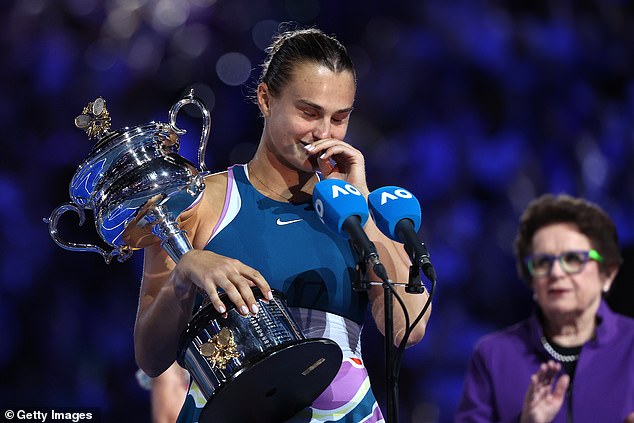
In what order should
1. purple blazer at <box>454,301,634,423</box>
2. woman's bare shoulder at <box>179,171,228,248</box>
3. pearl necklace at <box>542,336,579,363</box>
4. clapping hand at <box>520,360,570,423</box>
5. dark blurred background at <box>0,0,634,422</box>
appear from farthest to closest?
dark blurred background at <box>0,0,634,422</box>
pearl necklace at <box>542,336,579,363</box>
purple blazer at <box>454,301,634,423</box>
clapping hand at <box>520,360,570,423</box>
woman's bare shoulder at <box>179,171,228,248</box>

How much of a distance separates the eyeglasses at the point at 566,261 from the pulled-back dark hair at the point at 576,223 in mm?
39

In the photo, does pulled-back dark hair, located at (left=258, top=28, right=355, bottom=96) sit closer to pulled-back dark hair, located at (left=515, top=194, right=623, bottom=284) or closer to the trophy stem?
the trophy stem

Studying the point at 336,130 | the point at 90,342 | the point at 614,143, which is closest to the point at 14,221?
the point at 90,342

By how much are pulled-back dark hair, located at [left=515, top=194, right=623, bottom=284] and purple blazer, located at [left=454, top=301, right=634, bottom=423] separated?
6.1 inches

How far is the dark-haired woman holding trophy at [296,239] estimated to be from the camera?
157cm

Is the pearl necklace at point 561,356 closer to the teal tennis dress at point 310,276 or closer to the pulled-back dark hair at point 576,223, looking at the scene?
the pulled-back dark hair at point 576,223

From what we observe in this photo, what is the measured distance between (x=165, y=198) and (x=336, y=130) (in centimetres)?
35

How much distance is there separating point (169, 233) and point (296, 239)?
0.79ft

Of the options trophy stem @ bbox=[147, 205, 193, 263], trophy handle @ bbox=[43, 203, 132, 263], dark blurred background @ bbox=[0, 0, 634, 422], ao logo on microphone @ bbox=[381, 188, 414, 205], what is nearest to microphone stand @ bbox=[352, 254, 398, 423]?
ao logo on microphone @ bbox=[381, 188, 414, 205]

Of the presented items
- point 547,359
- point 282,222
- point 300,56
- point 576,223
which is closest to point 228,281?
point 282,222

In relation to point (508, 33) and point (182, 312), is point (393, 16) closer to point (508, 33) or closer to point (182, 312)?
point (508, 33)

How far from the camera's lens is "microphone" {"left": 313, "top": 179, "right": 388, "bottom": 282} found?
1371mm

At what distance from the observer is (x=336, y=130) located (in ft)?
5.47

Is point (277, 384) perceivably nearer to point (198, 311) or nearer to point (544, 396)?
point (198, 311)
